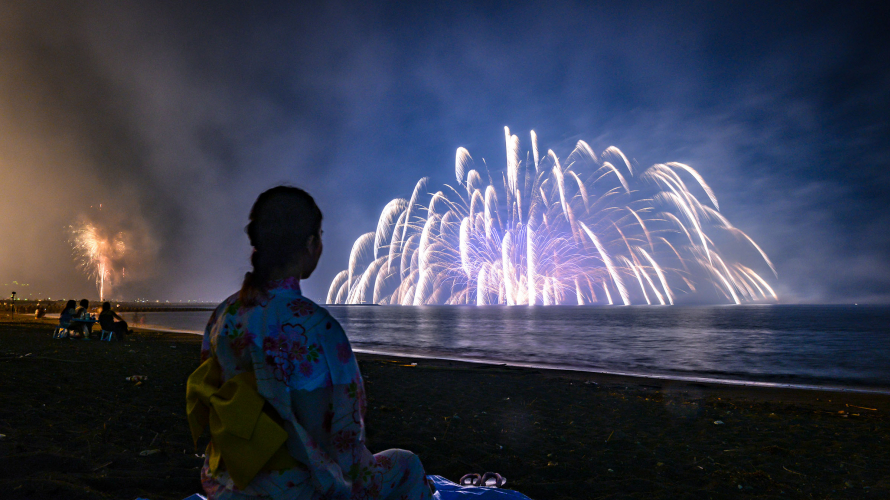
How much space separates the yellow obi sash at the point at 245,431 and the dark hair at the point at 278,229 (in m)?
0.48

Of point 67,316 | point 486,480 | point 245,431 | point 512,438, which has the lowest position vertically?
point 512,438

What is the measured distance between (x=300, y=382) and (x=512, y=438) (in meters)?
5.56

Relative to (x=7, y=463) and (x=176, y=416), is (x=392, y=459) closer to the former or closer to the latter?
(x=7, y=463)

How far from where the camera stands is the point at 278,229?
226 cm

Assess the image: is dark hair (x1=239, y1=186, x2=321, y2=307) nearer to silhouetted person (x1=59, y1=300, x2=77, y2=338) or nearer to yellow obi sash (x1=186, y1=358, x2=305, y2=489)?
yellow obi sash (x1=186, y1=358, x2=305, y2=489)

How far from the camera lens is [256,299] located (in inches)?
82.4

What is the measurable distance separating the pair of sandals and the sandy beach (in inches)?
24.5

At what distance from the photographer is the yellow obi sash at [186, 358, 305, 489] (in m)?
1.87

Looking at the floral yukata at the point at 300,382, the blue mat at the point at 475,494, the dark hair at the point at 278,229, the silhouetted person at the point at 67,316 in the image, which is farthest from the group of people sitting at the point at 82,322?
the floral yukata at the point at 300,382

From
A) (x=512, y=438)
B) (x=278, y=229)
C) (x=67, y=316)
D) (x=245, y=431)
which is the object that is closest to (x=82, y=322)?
(x=67, y=316)

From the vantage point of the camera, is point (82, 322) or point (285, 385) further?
point (82, 322)

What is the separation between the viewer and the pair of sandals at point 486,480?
4109 mm

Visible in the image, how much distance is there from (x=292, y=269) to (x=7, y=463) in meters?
4.45

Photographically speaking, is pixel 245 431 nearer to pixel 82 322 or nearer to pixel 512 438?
pixel 512 438
